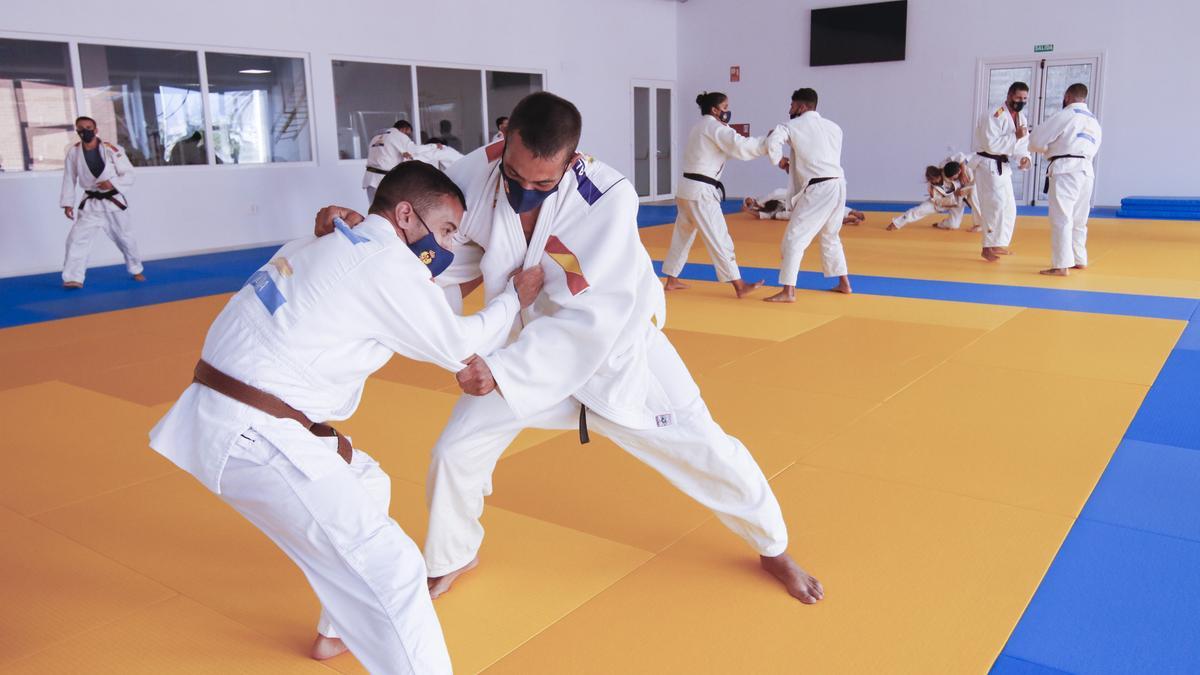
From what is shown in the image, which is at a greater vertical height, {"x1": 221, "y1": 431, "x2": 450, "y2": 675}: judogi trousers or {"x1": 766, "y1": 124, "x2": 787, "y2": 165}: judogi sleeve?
{"x1": 766, "y1": 124, "x2": 787, "y2": 165}: judogi sleeve

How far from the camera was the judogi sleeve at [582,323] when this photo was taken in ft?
7.03

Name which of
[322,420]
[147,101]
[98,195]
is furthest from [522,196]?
[147,101]

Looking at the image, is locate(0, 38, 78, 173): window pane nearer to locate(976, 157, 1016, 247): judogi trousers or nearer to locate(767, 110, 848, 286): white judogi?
locate(767, 110, 848, 286): white judogi

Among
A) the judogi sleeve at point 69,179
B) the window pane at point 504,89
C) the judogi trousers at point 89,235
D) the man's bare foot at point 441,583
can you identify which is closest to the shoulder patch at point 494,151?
the man's bare foot at point 441,583

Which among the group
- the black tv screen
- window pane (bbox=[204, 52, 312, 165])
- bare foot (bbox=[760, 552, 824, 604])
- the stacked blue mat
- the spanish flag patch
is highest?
the black tv screen

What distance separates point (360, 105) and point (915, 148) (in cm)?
886

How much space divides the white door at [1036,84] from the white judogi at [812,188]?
25.6 ft

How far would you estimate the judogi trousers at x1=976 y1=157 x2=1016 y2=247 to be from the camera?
8.13 meters

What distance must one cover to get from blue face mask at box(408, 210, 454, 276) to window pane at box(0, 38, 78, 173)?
8.38m

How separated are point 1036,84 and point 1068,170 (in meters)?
7.14

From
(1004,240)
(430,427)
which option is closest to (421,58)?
(1004,240)

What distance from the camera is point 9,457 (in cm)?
381

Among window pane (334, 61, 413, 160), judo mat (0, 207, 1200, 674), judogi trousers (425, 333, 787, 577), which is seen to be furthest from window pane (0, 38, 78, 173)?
judogi trousers (425, 333, 787, 577)

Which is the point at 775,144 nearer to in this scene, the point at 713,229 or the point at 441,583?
the point at 713,229
